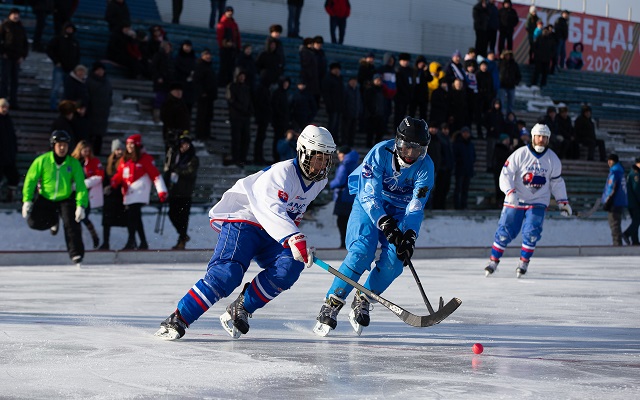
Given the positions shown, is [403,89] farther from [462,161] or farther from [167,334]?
[167,334]

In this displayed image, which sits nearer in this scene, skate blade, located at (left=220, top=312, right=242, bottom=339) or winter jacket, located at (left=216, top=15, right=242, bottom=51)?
skate blade, located at (left=220, top=312, right=242, bottom=339)

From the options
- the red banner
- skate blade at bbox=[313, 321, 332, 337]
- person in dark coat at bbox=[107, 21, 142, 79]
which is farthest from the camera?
the red banner

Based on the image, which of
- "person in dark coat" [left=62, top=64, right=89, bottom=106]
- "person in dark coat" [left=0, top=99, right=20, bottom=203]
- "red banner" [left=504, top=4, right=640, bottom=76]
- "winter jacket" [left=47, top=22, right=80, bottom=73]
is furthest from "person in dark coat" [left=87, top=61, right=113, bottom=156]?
"red banner" [left=504, top=4, right=640, bottom=76]

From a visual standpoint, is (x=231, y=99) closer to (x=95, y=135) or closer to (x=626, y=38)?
(x=95, y=135)

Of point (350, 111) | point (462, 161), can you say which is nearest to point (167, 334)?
point (350, 111)

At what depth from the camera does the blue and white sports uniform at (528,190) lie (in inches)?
473

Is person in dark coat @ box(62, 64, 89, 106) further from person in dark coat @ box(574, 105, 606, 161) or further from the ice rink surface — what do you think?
person in dark coat @ box(574, 105, 606, 161)

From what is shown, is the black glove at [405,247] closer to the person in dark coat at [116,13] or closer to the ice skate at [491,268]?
the ice skate at [491,268]

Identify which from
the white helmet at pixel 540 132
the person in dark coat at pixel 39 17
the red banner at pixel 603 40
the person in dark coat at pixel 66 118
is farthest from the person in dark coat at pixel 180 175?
the red banner at pixel 603 40

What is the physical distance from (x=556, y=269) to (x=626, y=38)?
20.0 metres

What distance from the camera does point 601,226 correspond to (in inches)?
822

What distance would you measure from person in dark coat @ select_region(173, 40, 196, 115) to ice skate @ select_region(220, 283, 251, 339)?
1041 cm

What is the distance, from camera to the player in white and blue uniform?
273 inches

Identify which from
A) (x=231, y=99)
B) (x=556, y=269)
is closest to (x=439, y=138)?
(x=231, y=99)
